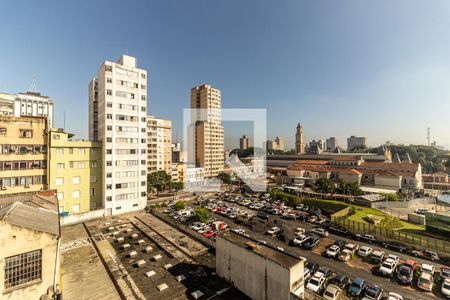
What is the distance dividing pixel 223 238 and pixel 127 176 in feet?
100.0

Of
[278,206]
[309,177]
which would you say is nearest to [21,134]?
[278,206]

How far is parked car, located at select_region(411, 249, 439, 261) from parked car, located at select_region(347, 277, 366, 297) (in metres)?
12.1

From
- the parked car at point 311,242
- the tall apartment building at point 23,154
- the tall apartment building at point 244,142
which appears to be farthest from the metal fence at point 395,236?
the tall apartment building at point 244,142

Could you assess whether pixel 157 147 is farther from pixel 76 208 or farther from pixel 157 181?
pixel 76 208

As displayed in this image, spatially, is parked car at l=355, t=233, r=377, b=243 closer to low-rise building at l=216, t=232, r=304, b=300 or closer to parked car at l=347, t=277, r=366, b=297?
parked car at l=347, t=277, r=366, b=297

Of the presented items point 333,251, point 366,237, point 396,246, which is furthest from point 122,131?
point 396,246

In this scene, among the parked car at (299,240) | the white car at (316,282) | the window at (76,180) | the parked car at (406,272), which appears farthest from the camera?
the window at (76,180)

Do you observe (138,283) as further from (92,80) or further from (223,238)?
(92,80)

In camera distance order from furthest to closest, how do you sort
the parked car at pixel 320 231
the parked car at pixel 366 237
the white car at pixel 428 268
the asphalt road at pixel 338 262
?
the parked car at pixel 320 231
the parked car at pixel 366 237
the white car at pixel 428 268
the asphalt road at pixel 338 262

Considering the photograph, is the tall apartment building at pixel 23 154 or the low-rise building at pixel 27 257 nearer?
the low-rise building at pixel 27 257

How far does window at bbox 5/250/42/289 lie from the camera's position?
437 inches

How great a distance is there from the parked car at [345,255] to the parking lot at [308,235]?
0.34m

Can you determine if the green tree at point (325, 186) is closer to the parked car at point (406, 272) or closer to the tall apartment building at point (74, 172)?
the parked car at point (406, 272)

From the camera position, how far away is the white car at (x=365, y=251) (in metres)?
25.9
